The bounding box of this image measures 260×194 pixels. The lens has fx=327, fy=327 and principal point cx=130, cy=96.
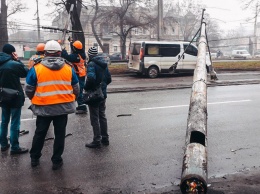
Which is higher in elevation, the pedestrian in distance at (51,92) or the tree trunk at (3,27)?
the tree trunk at (3,27)

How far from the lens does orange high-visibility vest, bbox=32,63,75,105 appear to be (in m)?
4.63

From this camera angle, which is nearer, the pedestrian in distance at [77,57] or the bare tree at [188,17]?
the pedestrian in distance at [77,57]

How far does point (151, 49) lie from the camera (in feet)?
58.4

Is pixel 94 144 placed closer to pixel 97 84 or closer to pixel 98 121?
pixel 98 121

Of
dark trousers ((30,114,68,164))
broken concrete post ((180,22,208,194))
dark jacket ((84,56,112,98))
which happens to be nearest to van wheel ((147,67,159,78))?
broken concrete post ((180,22,208,194))

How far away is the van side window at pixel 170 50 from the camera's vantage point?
1802 cm

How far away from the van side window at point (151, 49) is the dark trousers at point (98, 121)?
39.5 ft

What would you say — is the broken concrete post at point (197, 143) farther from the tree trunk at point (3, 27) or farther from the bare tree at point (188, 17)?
the bare tree at point (188, 17)

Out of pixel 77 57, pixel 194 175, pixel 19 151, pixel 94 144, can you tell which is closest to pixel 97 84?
pixel 94 144

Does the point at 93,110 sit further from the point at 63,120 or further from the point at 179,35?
the point at 179,35

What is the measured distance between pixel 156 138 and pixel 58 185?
265cm

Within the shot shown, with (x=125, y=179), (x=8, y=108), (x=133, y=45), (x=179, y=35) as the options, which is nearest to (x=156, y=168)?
(x=125, y=179)

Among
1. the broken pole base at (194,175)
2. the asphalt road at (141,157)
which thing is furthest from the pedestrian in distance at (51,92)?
the broken pole base at (194,175)

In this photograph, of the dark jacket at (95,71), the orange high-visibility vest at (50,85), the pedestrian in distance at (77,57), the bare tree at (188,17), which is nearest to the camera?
the orange high-visibility vest at (50,85)
